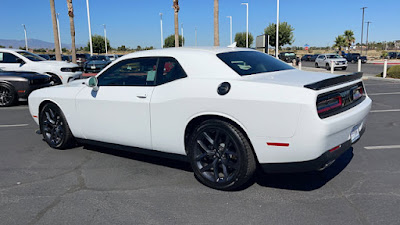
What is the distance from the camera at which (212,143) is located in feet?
12.1

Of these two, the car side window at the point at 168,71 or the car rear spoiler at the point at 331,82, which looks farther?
the car side window at the point at 168,71

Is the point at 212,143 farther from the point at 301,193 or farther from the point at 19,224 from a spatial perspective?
the point at 19,224

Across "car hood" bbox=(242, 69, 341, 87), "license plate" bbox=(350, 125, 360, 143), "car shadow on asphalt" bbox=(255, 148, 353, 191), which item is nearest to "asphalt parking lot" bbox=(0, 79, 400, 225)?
"car shadow on asphalt" bbox=(255, 148, 353, 191)

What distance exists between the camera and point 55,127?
5398 millimetres

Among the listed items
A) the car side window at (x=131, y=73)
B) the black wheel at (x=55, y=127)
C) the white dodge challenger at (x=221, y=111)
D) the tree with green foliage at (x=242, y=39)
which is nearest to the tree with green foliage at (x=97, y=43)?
the tree with green foliage at (x=242, y=39)

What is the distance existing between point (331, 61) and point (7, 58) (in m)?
24.5

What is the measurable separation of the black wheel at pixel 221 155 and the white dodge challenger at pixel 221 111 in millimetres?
11

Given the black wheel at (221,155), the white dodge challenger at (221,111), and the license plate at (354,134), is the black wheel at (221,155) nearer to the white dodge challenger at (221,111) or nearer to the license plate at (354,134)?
the white dodge challenger at (221,111)

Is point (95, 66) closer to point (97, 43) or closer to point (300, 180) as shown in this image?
point (300, 180)

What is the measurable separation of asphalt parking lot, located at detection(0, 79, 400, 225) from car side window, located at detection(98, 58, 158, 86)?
1141mm

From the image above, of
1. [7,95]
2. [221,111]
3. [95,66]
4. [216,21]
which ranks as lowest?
[7,95]

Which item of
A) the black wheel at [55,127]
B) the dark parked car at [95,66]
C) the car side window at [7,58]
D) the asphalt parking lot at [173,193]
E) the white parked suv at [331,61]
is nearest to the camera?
the asphalt parking lot at [173,193]

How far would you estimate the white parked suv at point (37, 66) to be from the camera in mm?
12844

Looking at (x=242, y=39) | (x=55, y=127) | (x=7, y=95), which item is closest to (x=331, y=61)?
(x=7, y=95)
